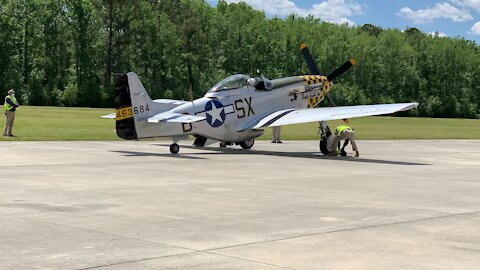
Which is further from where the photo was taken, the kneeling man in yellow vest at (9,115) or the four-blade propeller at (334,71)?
the kneeling man in yellow vest at (9,115)

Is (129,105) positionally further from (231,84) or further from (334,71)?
(334,71)

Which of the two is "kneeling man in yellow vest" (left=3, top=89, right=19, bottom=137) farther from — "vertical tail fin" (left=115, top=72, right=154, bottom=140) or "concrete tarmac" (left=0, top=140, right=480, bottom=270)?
"concrete tarmac" (left=0, top=140, right=480, bottom=270)

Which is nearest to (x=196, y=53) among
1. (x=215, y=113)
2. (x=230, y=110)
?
(x=230, y=110)

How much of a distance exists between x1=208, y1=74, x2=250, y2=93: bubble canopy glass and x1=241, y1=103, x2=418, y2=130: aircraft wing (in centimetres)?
143

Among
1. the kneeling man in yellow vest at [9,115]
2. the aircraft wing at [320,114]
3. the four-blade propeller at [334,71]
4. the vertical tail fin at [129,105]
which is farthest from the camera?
the kneeling man in yellow vest at [9,115]

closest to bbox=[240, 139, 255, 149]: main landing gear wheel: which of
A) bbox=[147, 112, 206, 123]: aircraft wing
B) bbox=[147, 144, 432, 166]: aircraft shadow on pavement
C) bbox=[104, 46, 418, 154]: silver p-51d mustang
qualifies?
bbox=[104, 46, 418, 154]: silver p-51d mustang

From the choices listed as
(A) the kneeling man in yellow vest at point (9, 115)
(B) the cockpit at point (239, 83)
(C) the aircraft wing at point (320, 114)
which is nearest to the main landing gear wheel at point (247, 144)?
(C) the aircraft wing at point (320, 114)

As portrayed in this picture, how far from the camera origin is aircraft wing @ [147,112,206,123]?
2133 centimetres

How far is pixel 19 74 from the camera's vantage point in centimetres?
9381

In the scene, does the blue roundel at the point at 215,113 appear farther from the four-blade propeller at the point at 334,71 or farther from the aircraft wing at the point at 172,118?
the four-blade propeller at the point at 334,71

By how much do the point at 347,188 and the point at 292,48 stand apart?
352 feet

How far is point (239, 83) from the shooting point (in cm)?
2459

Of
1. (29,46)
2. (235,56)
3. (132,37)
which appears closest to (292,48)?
(235,56)

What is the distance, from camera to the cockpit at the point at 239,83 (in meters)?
24.1
